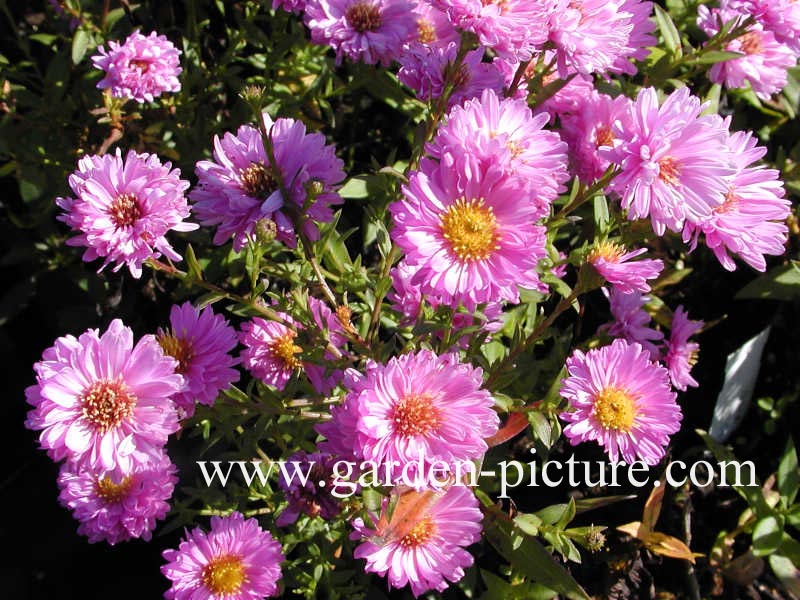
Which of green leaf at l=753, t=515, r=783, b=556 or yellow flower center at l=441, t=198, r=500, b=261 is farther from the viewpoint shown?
green leaf at l=753, t=515, r=783, b=556

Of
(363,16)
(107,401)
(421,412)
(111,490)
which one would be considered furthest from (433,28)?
(111,490)

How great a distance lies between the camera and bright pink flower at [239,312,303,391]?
1.55m

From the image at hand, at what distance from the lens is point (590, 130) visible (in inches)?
61.7

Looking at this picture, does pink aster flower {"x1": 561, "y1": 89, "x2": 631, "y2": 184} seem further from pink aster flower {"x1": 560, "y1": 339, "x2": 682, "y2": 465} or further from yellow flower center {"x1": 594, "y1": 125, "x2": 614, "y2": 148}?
pink aster flower {"x1": 560, "y1": 339, "x2": 682, "y2": 465}

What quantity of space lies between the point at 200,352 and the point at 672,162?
2.91 feet

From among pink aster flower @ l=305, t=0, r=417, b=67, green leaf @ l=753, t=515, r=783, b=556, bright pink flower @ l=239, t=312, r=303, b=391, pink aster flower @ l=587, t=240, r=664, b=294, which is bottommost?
green leaf @ l=753, t=515, r=783, b=556

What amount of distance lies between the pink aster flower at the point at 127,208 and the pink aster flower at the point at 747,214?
878 millimetres

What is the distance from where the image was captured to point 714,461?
2125 millimetres

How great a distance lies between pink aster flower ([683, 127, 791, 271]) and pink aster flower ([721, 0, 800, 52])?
1.26 feet

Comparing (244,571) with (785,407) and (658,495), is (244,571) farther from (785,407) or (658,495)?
(785,407)

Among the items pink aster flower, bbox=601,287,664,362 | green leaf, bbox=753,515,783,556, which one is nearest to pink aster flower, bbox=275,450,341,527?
pink aster flower, bbox=601,287,664,362

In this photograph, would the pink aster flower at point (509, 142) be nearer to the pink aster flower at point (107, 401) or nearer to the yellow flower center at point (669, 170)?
the yellow flower center at point (669, 170)

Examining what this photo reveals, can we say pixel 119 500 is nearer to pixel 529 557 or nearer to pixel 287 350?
pixel 287 350

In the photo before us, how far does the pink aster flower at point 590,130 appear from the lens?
59.9 inches
